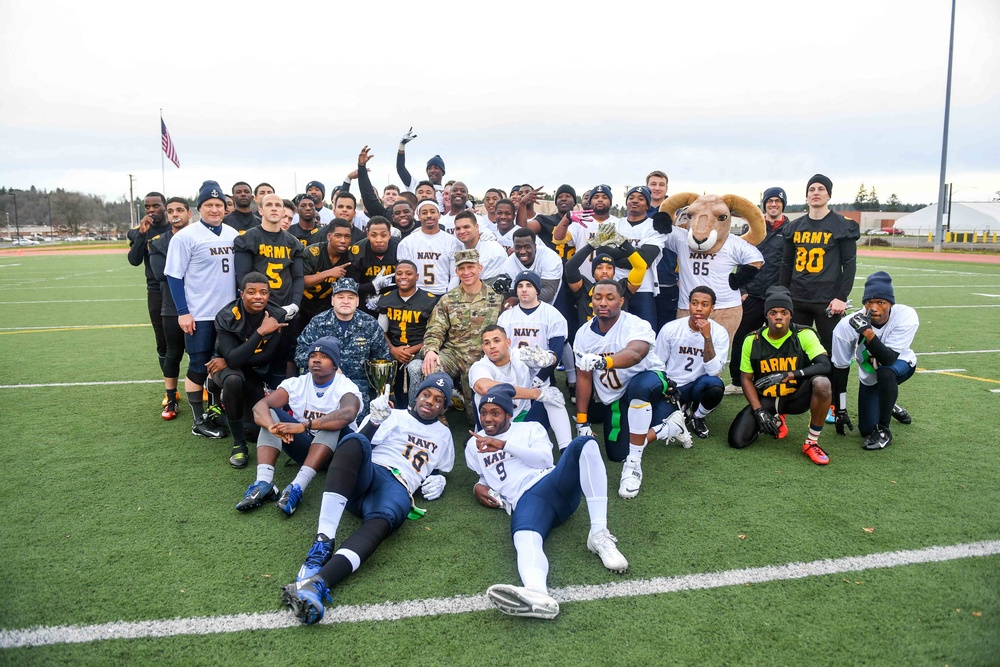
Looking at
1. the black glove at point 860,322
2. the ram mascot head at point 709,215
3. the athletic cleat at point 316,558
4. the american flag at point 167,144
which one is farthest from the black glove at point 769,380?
the american flag at point 167,144

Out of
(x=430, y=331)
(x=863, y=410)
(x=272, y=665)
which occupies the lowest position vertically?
(x=272, y=665)

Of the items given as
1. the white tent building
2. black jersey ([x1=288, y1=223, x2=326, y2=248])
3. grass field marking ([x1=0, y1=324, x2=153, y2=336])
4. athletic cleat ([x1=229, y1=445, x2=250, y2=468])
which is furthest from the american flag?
the white tent building

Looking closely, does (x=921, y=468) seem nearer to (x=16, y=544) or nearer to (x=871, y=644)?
(x=871, y=644)

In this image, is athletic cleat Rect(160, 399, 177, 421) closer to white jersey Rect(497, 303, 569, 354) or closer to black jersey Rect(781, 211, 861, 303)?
white jersey Rect(497, 303, 569, 354)

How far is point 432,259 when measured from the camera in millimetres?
6168

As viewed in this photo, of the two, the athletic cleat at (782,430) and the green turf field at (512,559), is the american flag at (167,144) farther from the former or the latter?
the athletic cleat at (782,430)

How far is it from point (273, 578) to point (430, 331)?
101 inches

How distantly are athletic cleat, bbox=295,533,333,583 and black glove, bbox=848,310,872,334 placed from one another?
4.33 metres

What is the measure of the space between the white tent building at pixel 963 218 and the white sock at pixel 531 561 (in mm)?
67578

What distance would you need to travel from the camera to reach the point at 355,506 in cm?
398

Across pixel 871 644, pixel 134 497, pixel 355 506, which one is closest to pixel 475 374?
pixel 355 506

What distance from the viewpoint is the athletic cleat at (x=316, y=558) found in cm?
328

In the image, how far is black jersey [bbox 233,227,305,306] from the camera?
5562mm

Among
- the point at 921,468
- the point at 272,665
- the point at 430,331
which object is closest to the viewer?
the point at 272,665
